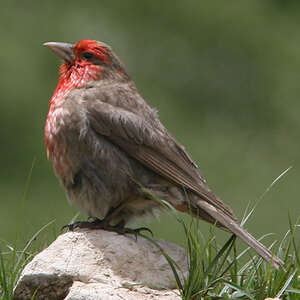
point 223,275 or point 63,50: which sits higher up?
point 63,50

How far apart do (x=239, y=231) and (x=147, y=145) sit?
3.10 feet

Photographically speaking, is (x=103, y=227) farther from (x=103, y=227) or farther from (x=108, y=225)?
(x=108, y=225)

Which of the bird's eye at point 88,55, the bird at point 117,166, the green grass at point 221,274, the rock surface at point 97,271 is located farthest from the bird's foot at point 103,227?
the bird's eye at point 88,55

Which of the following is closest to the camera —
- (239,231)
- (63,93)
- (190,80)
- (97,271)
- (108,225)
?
(97,271)

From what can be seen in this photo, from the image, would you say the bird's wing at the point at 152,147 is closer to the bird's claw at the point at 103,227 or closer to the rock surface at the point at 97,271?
the bird's claw at the point at 103,227

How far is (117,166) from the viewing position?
769 centimetres

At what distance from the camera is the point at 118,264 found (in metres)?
6.93

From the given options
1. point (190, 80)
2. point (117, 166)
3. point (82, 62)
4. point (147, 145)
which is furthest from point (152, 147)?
point (190, 80)

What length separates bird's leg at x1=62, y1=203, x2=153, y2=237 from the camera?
7429mm

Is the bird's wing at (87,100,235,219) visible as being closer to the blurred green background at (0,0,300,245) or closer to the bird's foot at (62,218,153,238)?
the bird's foot at (62,218,153,238)

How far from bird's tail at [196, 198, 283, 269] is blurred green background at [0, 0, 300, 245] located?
3434 millimetres

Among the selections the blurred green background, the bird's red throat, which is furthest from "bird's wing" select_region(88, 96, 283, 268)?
the blurred green background

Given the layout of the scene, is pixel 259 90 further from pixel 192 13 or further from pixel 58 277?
pixel 58 277

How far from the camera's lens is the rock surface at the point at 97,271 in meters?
6.67
